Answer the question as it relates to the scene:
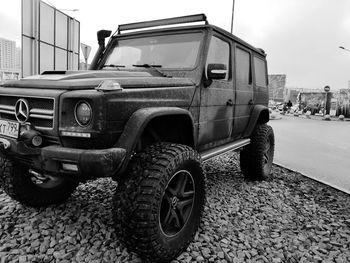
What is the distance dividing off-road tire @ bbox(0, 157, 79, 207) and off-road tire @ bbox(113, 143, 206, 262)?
101 centimetres

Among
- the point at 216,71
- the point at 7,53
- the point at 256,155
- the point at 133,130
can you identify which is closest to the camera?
the point at 133,130

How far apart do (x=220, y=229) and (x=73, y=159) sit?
1742mm

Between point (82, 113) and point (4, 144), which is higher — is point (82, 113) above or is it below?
above

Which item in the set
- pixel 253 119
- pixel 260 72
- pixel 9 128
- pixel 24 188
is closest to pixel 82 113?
pixel 9 128

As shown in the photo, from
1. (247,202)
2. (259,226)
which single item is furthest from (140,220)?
(247,202)

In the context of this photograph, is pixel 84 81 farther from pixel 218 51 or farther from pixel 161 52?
pixel 218 51

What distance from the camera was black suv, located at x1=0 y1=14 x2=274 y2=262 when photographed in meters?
2.24

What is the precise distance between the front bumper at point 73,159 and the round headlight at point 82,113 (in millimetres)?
198

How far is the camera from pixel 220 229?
323 cm

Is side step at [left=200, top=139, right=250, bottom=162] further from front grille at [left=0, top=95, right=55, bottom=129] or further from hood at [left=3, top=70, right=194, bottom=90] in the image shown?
front grille at [left=0, top=95, right=55, bottom=129]

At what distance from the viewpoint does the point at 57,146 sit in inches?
90.8

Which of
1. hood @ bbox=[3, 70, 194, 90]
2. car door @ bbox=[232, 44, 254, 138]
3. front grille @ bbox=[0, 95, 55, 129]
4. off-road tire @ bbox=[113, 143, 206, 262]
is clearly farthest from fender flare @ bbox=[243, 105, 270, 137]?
front grille @ bbox=[0, 95, 55, 129]

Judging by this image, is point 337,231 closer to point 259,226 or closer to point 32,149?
point 259,226

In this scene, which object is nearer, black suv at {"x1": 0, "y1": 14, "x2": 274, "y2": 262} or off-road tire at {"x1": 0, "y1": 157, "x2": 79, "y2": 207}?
black suv at {"x1": 0, "y1": 14, "x2": 274, "y2": 262}
